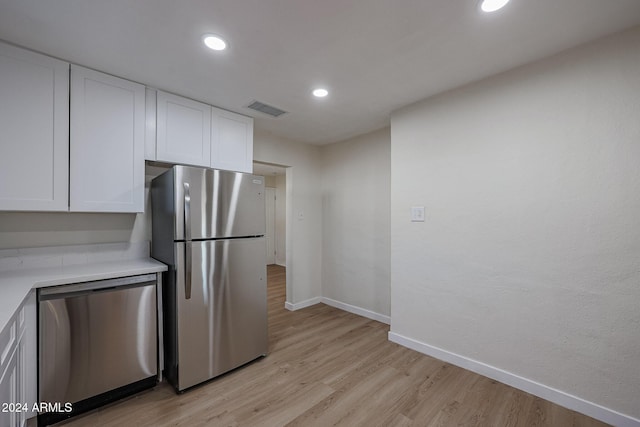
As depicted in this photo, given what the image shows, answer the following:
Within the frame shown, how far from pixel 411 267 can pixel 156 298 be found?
2270 mm

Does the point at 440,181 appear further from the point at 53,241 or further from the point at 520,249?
the point at 53,241

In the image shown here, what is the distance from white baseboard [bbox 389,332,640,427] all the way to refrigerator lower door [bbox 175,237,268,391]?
158 cm

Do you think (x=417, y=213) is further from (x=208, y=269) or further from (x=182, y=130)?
(x=182, y=130)

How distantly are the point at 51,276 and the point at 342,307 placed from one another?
3096 mm

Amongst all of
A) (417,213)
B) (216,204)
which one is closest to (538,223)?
(417,213)

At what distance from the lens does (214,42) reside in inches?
66.2


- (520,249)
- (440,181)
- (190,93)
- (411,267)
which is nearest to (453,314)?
(411,267)

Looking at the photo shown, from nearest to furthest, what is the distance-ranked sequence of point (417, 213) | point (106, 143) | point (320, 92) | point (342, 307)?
1. point (106, 143)
2. point (320, 92)
3. point (417, 213)
4. point (342, 307)

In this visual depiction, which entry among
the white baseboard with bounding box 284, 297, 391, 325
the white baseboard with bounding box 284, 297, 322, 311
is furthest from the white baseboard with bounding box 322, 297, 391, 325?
the white baseboard with bounding box 284, 297, 322, 311

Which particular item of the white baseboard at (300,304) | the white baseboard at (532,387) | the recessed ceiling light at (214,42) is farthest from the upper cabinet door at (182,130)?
the white baseboard at (532,387)

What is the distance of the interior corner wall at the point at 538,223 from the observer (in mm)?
1618

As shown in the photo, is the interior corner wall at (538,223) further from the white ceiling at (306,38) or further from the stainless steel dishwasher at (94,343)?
the stainless steel dishwasher at (94,343)

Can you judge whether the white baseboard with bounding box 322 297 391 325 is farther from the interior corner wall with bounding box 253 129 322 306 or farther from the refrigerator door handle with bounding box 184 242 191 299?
the refrigerator door handle with bounding box 184 242 191 299

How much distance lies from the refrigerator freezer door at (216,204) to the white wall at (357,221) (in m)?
1.57
